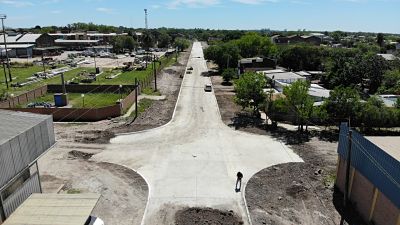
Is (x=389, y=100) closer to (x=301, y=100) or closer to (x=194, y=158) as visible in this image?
(x=301, y=100)

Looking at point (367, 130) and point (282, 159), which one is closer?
point (282, 159)

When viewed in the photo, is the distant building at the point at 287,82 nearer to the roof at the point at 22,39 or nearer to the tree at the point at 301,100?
the tree at the point at 301,100

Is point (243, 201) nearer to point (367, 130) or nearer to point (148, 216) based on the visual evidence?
point (148, 216)

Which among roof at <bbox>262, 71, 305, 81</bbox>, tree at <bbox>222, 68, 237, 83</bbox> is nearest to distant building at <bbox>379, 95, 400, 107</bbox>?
roof at <bbox>262, 71, 305, 81</bbox>

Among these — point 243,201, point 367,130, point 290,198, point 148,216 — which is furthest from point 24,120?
point 367,130

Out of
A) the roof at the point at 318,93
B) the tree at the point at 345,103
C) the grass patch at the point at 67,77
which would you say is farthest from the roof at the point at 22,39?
the tree at the point at 345,103

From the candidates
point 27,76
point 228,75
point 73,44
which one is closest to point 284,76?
point 228,75

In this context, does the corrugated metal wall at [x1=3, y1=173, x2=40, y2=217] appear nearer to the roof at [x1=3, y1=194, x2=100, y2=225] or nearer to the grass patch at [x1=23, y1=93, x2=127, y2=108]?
the roof at [x1=3, y1=194, x2=100, y2=225]
